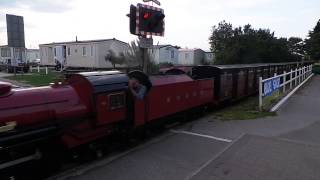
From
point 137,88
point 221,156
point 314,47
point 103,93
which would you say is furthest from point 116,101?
point 314,47

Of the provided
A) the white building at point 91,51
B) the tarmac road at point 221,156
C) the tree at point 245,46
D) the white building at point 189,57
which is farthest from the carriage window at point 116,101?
the white building at point 189,57

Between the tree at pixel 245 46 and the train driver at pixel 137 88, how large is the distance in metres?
49.2

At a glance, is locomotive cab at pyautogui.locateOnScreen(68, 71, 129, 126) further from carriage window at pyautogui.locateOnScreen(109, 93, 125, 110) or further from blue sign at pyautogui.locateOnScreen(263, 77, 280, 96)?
blue sign at pyautogui.locateOnScreen(263, 77, 280, 96)

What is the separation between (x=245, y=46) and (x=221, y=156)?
5271cm

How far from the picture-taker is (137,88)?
8.71 metres

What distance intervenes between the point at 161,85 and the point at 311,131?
429 cm

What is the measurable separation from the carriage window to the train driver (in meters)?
0.37

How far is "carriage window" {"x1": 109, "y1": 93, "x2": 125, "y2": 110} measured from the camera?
25.8 ft

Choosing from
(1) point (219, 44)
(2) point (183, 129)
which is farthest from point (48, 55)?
(2) point (183, 129)

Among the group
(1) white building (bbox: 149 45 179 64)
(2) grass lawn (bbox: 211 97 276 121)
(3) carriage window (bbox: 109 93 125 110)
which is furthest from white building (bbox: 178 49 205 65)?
(3) carriage window (bbox: 109 93 125 110)

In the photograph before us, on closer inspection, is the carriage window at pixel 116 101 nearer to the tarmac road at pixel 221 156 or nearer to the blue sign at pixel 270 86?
the tarmac road at pixel 221 156

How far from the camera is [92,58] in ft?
172

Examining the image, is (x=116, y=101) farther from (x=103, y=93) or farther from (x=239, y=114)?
(x=239, y=114)

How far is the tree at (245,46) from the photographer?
57.6 m
